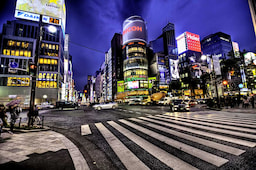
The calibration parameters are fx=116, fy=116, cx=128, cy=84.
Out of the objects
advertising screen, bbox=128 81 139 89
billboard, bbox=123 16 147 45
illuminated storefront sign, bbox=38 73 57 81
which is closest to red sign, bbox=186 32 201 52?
billboard, bbox=123 16 147 45

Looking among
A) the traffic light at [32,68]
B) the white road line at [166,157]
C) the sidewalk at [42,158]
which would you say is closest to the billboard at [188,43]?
the traffic light at [32,68]

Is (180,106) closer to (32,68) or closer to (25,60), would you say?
(32,68)

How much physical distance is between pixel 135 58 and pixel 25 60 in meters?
53.4

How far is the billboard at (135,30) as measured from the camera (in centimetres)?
7608

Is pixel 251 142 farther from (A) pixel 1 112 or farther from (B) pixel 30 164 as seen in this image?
(A) pixel 1 112

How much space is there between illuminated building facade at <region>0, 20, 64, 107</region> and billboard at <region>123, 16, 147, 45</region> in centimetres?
4220

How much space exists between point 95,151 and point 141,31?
83652 mm

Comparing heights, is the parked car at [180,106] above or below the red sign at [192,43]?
below

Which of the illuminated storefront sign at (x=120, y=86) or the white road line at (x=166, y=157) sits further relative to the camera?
the illuminated storefront sign at (x=120, y=86)

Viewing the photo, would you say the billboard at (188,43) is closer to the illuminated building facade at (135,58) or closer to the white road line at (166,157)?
the illuminated building facade at (135,58)

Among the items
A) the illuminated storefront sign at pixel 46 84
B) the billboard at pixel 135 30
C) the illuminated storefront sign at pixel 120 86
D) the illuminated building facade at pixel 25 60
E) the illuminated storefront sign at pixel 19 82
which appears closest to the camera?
the illuminated storefront sign at pixel 19 82

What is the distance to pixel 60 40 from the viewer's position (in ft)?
161

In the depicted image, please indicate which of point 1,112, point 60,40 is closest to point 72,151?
point 1,112

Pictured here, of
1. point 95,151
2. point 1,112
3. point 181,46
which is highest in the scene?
point 181,46
